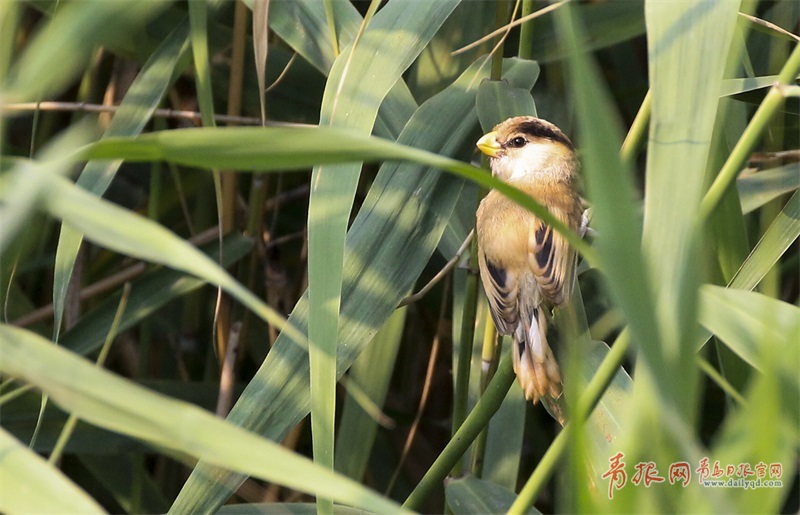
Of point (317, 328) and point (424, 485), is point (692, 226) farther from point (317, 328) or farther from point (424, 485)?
point (424, 485)

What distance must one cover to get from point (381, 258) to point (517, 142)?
565 mm

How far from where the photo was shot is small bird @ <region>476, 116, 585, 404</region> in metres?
1.50

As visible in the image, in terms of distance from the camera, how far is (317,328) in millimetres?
1095

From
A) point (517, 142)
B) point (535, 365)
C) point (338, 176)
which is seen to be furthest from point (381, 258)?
point (517, 142)

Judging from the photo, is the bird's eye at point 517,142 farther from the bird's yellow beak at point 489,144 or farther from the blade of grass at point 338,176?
the blade of grass at point 338,176

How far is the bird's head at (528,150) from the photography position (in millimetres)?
1762

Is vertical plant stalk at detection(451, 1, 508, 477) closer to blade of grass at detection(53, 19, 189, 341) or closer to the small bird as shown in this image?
the small bird

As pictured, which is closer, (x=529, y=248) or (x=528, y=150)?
(x=529, y=248)

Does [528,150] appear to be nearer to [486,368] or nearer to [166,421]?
[486,368]

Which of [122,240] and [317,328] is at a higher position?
[122,240]

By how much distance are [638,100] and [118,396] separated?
2.11 meters

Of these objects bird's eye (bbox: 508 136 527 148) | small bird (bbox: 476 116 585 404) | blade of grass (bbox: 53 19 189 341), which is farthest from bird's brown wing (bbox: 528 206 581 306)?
blade of grass (bbox: 53 19 189 341)

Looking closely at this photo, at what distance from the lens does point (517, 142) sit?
1.88m

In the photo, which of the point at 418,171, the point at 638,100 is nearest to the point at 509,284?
the point at 418,171
